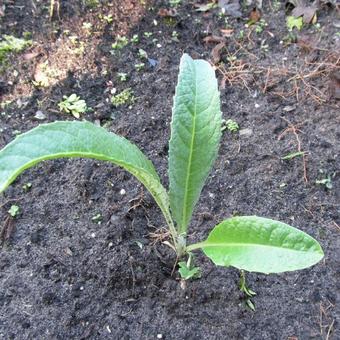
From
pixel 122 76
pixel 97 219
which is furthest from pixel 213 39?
pixel 97 219

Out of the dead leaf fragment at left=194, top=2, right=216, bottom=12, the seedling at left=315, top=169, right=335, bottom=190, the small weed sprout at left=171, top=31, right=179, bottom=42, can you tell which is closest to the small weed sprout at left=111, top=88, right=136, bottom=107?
the small weed sprout at left=171, top=31, right=179, bottom=42

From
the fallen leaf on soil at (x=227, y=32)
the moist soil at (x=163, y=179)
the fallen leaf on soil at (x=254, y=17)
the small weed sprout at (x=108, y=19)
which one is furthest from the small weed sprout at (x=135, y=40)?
the fallen leaf on soil at (x=254, y=17)

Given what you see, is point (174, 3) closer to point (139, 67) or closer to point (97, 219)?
→ point (139, 67)

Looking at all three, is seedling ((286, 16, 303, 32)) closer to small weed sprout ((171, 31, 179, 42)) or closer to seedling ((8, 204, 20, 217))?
small weed sprout ((171, 31, 179, 42))

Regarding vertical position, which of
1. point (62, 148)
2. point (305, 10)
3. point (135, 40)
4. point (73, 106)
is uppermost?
point (62, 148)

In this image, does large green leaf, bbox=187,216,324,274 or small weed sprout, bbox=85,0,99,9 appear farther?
small weed sprout, bbox=85,0,99,9

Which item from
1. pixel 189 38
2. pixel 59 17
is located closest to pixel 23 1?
pixel 59 17

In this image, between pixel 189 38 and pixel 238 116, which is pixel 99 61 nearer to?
pixel 189 38
